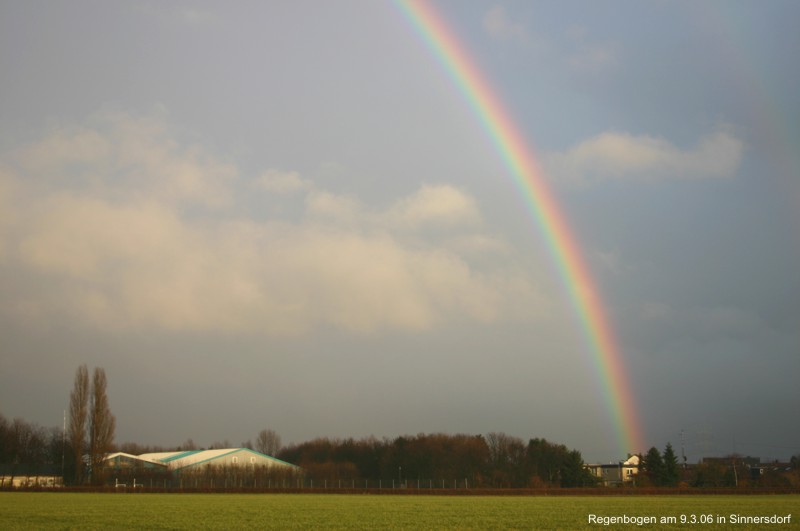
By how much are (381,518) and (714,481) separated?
82947 mm

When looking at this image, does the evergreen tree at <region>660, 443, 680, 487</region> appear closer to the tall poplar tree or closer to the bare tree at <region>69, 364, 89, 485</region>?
the tall poplar tree

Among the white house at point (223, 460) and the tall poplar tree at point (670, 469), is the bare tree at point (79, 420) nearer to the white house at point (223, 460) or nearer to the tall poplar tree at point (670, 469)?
the white house at point (223, 460)

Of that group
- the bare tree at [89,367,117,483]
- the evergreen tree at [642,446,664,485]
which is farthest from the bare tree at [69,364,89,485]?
the evergreen tree at [642,446,664,485]

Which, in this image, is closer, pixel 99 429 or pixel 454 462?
pixel 99 429

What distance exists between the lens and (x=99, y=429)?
96.9 meters

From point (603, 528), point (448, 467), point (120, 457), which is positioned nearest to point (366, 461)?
point (448, 467)

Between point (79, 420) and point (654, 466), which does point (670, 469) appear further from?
point (79, 420)

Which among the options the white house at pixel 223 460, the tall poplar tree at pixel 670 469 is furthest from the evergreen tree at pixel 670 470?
the white house at pixel 223 460

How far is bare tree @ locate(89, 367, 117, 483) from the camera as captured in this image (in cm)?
9379

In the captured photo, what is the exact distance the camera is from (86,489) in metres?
81.2

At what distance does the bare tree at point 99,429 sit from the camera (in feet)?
308

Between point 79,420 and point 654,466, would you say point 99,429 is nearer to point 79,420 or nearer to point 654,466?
point 79,420

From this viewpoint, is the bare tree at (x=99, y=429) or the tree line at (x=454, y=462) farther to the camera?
the tree line at (x=454, y=462)

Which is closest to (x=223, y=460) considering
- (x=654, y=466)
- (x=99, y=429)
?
(x=99, y=429)
